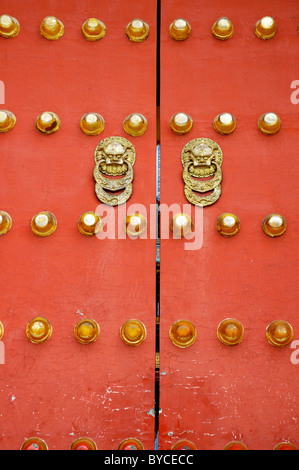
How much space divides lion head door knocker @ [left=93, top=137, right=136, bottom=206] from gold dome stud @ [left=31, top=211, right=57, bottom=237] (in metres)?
0.15

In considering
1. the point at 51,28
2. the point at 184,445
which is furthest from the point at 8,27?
the point at 184,445

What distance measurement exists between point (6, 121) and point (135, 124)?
381 mm

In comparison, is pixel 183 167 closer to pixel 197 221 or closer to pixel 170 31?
pixel 197 221

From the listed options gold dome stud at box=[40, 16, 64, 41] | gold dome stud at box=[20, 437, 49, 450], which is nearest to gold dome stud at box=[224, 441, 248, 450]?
gold dome stud at box=[20, 437, 49, 450]

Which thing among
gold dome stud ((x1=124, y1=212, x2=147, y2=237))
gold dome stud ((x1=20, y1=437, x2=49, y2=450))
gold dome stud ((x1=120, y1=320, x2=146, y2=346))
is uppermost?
gold dome stud ((x1=124, y1=212, x2=147, y2=237))

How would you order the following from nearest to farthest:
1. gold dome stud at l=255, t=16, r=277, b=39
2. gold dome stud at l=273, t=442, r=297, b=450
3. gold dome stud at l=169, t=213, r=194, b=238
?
gold dome stud at l=273, t=442, r=297, b=450
gold dome stud at l=169, t=213, r=194, b=238
gold dome stud at l=255, t=16, r=277, b=39

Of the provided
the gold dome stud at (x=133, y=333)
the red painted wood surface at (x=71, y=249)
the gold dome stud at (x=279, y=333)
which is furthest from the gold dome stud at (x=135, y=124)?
the gold dome stud at (x=279, y=333)

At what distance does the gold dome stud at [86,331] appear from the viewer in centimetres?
128

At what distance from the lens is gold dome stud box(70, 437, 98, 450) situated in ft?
4.03

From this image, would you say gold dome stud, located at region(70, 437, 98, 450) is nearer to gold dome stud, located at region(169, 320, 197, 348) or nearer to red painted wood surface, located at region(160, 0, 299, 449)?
red painted wood surface, located at region(160, 0, 299, 449)

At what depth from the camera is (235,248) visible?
1.34 meters
